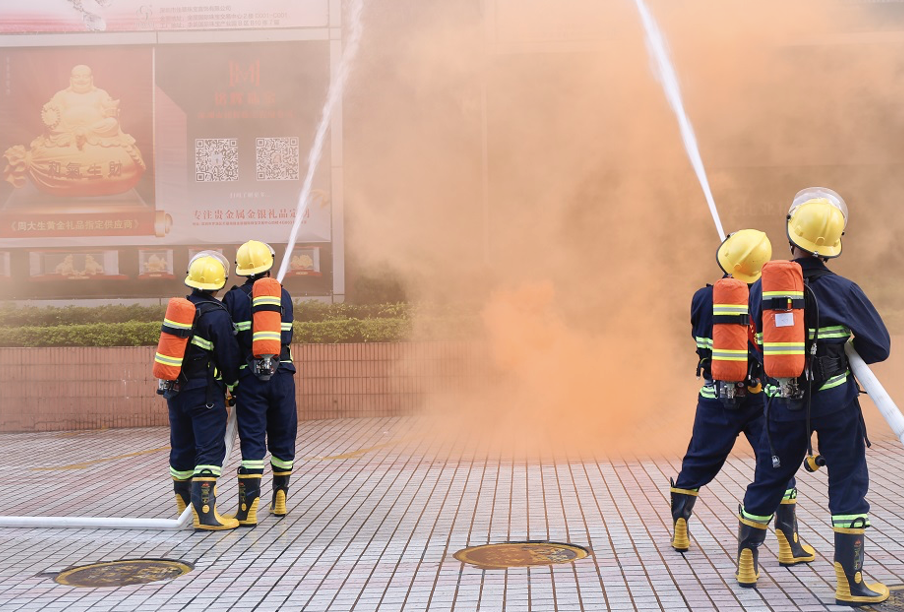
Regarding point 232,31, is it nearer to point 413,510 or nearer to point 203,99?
point 203,99

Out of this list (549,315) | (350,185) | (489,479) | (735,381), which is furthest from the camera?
(350,185)

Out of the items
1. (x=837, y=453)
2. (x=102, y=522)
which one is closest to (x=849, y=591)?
(x=837, y=453)

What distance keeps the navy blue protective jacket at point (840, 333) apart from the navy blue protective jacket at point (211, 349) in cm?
354

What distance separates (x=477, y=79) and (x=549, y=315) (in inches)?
117

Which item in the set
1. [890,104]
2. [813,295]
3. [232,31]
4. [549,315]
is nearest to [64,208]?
[232,31]

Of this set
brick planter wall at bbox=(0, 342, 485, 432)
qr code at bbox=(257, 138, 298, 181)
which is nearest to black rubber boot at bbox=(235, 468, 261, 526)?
brick planter wall at bbox=(0, 342, 485, 432)

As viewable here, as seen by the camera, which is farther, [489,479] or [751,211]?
[751,211]

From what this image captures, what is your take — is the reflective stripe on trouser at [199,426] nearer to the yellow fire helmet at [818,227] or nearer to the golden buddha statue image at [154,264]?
the yellow fire helmet at [818,227]

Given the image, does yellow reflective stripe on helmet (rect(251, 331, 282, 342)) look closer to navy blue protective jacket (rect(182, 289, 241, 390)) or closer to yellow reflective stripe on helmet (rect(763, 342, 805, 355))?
navy blue protective jacket (rect(182, 289, 241, 390))

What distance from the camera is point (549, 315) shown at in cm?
1034

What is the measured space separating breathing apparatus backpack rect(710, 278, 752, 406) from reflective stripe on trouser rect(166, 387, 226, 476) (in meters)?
3.17

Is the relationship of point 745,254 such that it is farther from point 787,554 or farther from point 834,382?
point 787,554

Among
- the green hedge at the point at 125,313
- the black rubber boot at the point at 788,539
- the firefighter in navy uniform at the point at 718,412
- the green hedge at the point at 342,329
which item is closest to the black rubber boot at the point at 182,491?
the firefighter in navy uniform at the point at 718,412

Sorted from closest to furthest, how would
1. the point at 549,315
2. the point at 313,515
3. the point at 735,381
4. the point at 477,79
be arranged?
the point at 735,381
the point at 313,515
the point at 549,315
the point at 477,79
